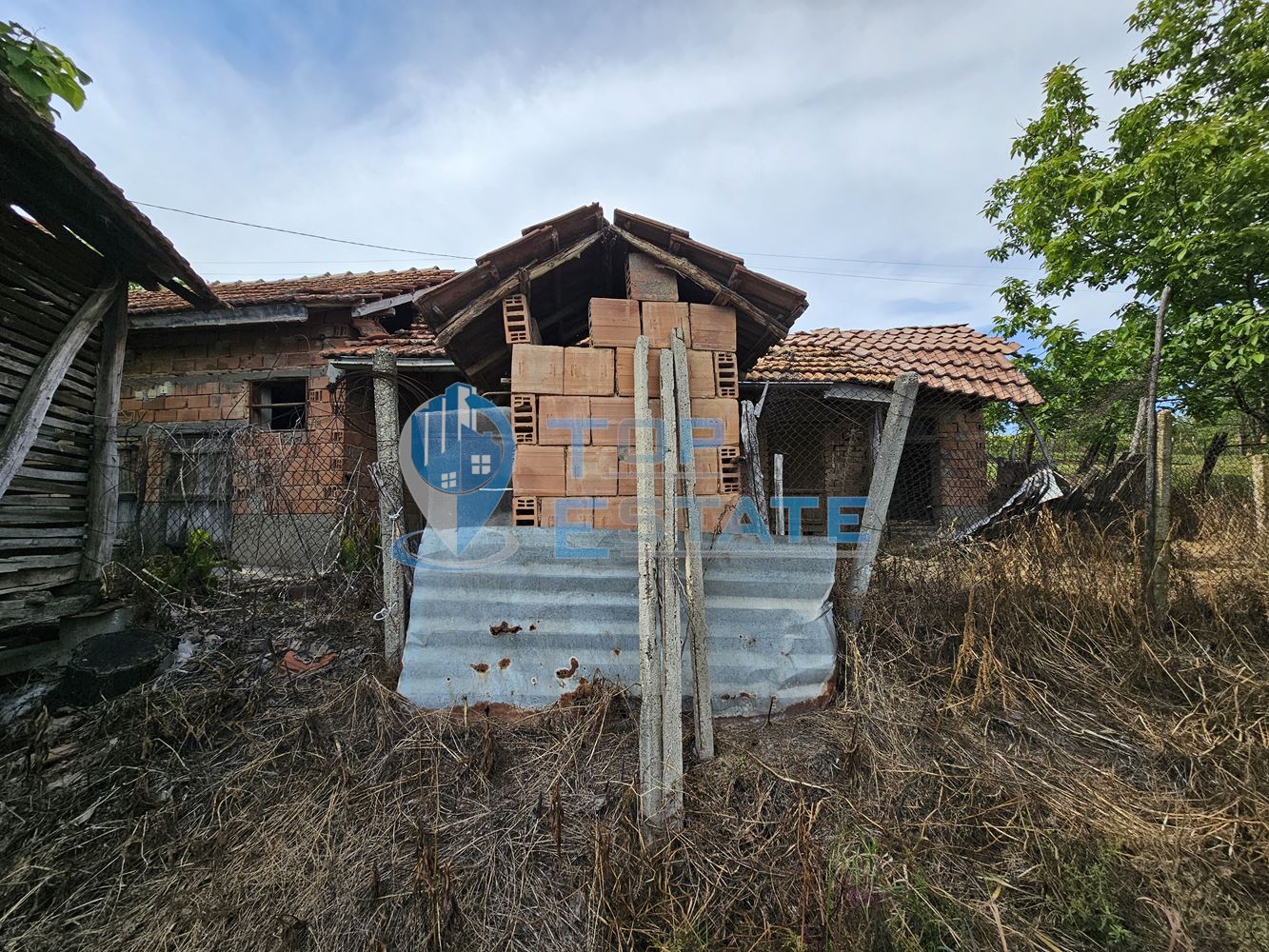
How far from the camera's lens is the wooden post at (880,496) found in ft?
A: 10.6

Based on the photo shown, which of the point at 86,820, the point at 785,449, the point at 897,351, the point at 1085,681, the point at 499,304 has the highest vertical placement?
the point at 897,351

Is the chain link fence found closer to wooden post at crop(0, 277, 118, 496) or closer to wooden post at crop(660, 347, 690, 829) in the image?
wooden post at crop(0, 277, 118, 496)

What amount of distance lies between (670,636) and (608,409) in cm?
147

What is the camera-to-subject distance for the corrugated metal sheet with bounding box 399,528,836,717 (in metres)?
2.96

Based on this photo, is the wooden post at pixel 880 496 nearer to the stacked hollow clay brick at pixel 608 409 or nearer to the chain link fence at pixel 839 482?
the chain link fence at pixel 839 482

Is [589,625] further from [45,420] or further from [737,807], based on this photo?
[45,420]

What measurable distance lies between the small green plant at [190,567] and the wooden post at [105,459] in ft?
1.63

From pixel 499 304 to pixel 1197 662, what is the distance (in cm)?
465

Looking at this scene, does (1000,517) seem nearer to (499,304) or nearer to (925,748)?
(925,748)

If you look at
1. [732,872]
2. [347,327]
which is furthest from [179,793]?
[347,327]

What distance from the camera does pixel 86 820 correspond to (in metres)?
2.38

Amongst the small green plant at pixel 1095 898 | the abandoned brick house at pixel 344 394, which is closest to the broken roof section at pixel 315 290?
the abandoned brick house at pixel 344 394

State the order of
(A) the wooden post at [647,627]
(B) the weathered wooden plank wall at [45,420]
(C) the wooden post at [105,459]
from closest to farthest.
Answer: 1. (A) the wooden post at [647,627]
2. (B) the weathered wooden plank wall at [45,420]
3. (C) the wooden post at [105,459]

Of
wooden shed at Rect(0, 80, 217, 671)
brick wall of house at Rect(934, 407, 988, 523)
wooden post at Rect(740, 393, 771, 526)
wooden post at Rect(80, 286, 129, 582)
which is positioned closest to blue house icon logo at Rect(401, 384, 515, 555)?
wooden post at Rect(740, 393, 771, 526)
